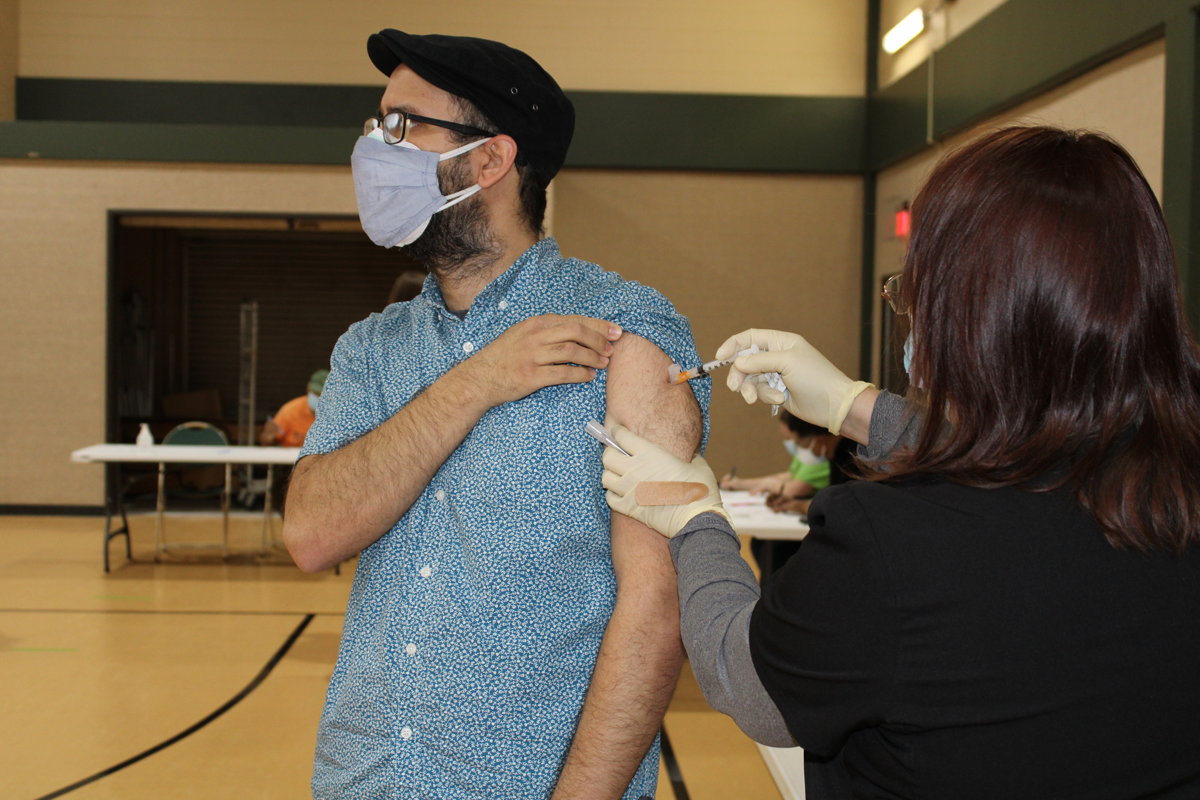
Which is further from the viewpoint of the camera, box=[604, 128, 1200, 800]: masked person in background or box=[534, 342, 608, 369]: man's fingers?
box=[534, 342, 608, 369]: man's fingers

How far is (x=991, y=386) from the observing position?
0.89 metres

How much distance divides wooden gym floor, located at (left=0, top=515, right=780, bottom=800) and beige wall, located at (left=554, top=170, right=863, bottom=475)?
368 cm

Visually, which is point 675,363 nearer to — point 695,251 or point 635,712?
point 635,712

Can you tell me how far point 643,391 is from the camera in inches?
47.5

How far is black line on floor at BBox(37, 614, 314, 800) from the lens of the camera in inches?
122

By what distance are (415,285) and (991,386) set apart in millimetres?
3859

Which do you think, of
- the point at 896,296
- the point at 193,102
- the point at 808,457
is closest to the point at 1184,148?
the point at 808,457

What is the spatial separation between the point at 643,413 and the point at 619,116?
746 cm

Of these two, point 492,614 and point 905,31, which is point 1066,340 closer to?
point 492,614

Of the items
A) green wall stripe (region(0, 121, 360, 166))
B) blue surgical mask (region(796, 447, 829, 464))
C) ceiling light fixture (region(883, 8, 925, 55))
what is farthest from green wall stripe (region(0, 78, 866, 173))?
blue surgical mask (region(796, 447, 829, 464))

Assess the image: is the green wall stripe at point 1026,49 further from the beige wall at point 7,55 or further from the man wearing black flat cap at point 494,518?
the beige wall at point 7,55

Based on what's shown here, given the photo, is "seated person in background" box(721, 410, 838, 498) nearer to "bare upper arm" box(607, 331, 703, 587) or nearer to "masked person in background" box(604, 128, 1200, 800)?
"bare upper arm" box(607, 331, 703, 587)

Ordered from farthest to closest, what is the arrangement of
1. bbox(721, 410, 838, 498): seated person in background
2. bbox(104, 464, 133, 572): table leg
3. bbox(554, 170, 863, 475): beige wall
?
bbox(554, 170, 863, 475): beige wall → bbox(104, 464, 133, 572): table leg → bbox(721, 410, 838, 498): seated person in background

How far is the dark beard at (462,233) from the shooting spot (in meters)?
1.33
